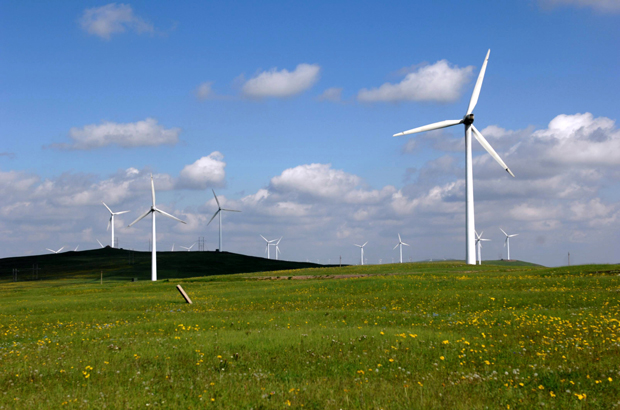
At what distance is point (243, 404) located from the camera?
10594mm

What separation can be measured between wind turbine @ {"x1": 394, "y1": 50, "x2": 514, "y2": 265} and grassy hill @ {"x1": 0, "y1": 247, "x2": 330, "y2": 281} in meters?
88.8

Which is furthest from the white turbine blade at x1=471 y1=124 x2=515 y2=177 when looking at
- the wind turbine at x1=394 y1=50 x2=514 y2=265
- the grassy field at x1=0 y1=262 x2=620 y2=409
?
the grassy field at x1=0 y1=262 x2=620 y2=409

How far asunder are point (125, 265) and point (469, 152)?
125 m

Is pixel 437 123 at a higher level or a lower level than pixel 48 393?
higher

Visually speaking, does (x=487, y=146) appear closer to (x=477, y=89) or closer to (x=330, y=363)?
(x=477, y=89)

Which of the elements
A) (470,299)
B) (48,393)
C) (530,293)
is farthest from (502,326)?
(48,393)

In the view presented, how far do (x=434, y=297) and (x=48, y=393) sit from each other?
83.5ft

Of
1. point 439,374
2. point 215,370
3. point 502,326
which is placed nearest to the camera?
point 439,374

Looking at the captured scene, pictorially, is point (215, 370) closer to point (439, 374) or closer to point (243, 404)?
point (243, 404)

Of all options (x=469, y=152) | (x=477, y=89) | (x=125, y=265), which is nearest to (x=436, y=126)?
(x=469, y=152)

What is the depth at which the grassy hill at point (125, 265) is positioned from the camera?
14462 cm

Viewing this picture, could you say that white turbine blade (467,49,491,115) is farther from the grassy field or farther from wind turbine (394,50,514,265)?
the grassy field

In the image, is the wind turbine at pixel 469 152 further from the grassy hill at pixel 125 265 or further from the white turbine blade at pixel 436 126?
the grassy hill at pixel 125 265

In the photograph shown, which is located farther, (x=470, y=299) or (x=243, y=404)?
(x=470, y=299)
